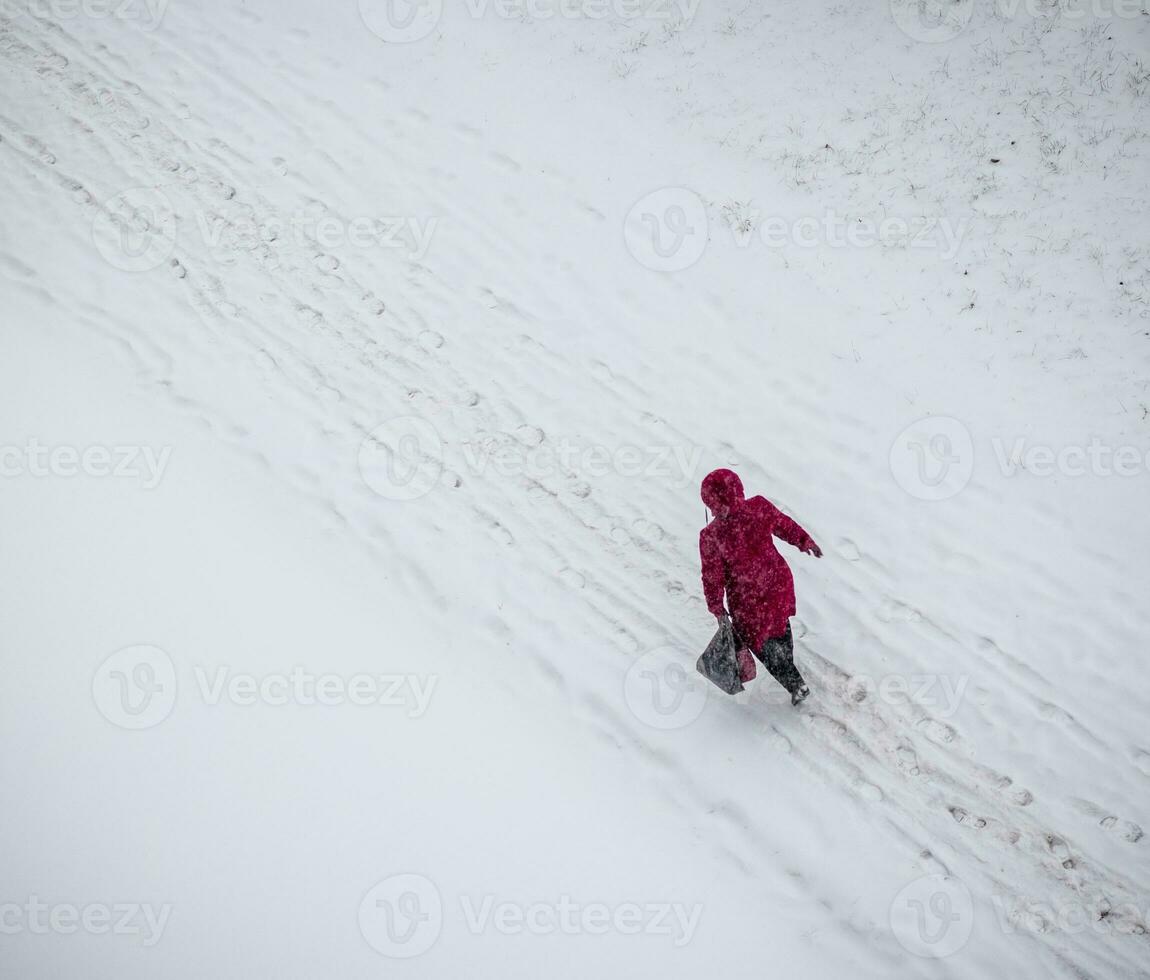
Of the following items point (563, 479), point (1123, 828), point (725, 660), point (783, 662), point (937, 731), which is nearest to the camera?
point (1123, 828)

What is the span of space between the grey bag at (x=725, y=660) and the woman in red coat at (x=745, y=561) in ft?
0.30

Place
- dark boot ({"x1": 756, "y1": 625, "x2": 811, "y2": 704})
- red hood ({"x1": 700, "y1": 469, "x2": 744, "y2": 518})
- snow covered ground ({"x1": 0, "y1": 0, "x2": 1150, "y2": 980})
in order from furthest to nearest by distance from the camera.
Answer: dark boot ({"x1": 756, "y1": 625, "x2": 811, "y2": 704}) < red hood ({"x1": 700, "y1": 469, "x2": 744, "y2": 518}) < snow covered ground ({"x1": 0, "y1": 0, "x2": 1150, "y2": 980})

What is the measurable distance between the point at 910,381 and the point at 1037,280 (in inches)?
57.3

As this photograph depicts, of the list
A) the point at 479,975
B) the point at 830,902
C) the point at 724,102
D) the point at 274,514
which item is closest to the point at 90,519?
the point at 274,514

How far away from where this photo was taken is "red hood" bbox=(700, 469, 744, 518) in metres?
4.89

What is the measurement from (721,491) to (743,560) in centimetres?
42

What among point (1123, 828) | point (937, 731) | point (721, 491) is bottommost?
point (937, 731)

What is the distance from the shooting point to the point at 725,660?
4898 millimetres

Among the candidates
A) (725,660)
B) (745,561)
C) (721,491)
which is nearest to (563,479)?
(721,491)

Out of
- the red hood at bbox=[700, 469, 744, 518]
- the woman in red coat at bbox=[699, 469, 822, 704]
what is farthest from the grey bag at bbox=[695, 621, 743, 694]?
the red hood at bbox=[700, 469, 744, 518]

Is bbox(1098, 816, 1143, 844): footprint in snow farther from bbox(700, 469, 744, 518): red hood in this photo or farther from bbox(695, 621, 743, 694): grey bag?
bbox(700, 469, 744, 518): red hood

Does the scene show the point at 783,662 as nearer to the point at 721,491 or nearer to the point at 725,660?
the point at 725,660

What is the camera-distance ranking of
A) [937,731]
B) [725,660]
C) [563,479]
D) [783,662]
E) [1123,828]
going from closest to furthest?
1. [1123,828]
2. [725,660]
3. [783,662]
4. [937,731]
5. [563,479]

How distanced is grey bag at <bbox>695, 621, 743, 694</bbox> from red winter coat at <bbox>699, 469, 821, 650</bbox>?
0.13 metres
